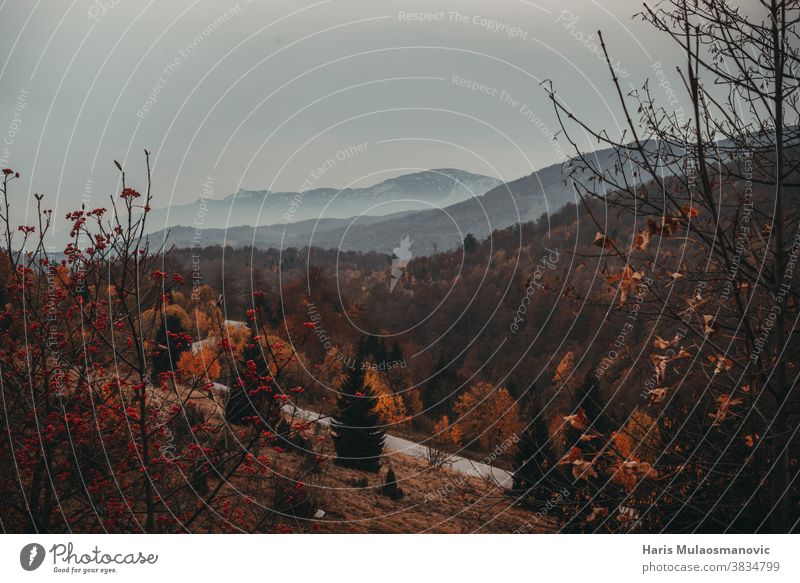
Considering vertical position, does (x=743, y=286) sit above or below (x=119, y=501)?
above

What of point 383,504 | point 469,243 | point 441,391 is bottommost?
point 441,391

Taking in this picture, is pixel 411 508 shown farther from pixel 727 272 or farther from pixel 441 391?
pixel 441 391

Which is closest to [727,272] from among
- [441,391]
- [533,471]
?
[533,471]

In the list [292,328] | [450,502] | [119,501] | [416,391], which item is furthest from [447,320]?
[119,501]

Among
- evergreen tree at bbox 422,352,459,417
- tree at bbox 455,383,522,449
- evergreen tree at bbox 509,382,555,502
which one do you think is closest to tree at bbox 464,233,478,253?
evergreen tree at bbox 422,352,459,417

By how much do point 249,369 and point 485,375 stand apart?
7108cm

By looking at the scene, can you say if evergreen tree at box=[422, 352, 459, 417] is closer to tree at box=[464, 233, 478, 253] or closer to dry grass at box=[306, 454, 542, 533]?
dry grass at box=[306, 454, 542, 533]

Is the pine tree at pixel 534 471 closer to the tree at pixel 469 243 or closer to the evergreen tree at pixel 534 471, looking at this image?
the evergreen tree at pixel 534 471

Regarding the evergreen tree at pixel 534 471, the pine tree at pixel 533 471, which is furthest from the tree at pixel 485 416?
the pine tree at pixel 533 471

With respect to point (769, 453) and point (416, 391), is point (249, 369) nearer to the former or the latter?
point (769, 453)

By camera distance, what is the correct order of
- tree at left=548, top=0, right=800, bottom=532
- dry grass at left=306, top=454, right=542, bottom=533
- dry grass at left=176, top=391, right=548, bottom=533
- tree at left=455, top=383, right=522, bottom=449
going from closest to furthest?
tree at left=548, top=0, right=800, bottom=532 < dry grass at left=176, top=391, right=548, bottom=533 < dry grass at left=306, top=454, right=542, bottom=533 < tree at left=455, top=383, right=522, bottom=449
